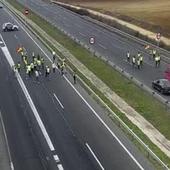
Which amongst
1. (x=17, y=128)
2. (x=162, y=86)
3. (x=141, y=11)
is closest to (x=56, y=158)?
Result: (x=17, y=128)

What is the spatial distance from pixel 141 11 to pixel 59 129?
74.1m

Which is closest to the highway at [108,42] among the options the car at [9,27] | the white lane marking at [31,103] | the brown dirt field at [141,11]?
the brown dirt field at [141,11]

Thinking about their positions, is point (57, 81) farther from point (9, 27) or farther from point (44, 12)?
point (44, 12)

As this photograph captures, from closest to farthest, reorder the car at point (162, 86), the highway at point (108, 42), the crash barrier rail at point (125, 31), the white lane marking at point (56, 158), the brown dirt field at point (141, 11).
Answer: the white lane marking at point (56, 158) → the car at point (162, 86) → the highway at point (108, 42) → the crash barrier rail at point (125, 31) → the brown dirt field at point (141, 11)

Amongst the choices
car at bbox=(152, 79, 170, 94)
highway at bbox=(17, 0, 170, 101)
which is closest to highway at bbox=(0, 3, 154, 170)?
car at bbox=(152, 79, 170, 94)

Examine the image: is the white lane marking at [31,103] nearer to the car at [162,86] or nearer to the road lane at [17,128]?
the road lane at [17,128]

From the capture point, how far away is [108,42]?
74.9 meters

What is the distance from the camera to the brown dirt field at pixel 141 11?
281 ft

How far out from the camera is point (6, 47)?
68625 millimetres

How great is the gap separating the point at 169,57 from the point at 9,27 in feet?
104

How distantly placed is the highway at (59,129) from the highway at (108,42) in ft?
27.8

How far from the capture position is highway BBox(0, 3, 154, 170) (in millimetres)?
30508

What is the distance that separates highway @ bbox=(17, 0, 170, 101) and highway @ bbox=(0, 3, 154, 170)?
8.48 m

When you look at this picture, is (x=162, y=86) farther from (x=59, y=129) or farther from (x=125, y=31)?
(x=125, y=31)
